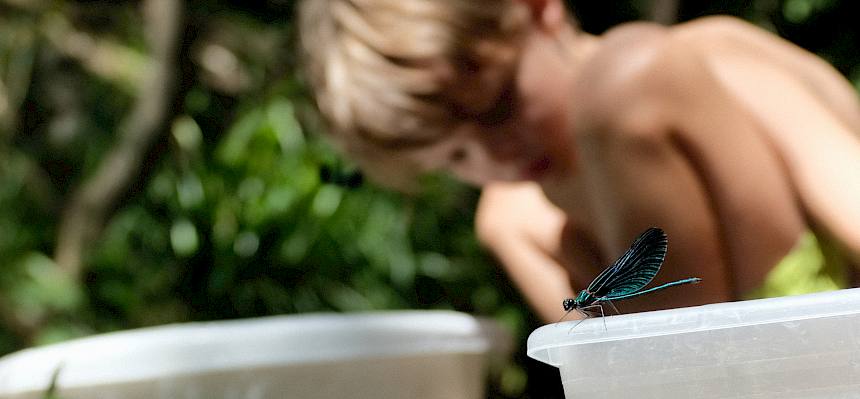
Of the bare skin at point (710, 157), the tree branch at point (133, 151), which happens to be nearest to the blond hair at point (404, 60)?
the bare skin at point (710, 157)

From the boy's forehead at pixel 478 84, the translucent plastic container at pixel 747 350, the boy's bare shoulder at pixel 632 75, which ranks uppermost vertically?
the translucent plastic container at pixel 747 350

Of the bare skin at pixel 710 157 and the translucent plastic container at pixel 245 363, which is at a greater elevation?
the bare skin at pixel 710 157

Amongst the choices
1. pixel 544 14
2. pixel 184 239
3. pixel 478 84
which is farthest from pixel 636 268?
pixel 184 239

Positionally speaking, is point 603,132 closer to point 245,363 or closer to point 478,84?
point 478,84

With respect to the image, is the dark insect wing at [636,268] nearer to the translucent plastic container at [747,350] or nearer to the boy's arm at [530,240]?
the translucent plastic container at [747,350]

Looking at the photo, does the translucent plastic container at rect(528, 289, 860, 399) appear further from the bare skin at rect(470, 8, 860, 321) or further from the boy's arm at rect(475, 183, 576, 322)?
the boy's arm at rect(475, 183, 576, 322)

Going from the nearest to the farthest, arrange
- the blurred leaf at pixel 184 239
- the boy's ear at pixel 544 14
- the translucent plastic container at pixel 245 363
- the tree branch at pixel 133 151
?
the translucent plastic container at pixel 245 363
the boy's ear at pixel 544 14
the tree branch at pixel 133 151
the blurred leaf at pixel 184 239

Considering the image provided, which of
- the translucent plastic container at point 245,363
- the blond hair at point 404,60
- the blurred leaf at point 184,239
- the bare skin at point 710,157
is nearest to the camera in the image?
the translucent plastic container at point 245,363
